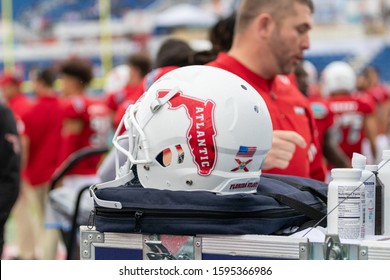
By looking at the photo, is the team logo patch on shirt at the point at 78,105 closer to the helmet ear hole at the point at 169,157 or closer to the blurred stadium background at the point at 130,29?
the helmet ear hole at the point at 169,157

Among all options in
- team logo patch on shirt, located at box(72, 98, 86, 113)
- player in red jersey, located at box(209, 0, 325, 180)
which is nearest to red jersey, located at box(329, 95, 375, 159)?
team logo patch on shirt, located at box(72, 98, 86, 113)

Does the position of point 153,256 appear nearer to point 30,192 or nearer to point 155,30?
point 30,192

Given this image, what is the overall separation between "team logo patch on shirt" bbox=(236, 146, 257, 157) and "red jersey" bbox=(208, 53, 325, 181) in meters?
0.68

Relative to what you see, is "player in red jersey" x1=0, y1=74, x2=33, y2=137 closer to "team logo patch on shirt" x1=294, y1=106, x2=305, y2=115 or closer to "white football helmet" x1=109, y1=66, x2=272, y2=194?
"team logo patch on shirt" x1=294, y1=106, x2=305, y2=115

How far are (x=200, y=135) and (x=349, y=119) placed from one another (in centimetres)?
500

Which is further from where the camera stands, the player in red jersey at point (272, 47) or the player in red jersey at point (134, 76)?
the player in red jersey at point (134, 76)

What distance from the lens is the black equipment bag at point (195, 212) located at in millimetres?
1832

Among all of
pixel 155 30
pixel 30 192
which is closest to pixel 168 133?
pixel 30 192

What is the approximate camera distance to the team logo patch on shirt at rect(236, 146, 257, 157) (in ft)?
6.33

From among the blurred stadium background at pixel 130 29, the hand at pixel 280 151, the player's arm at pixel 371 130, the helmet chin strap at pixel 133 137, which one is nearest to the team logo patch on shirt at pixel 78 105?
the player's arm at pixel 371 130

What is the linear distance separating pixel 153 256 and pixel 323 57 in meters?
19.8

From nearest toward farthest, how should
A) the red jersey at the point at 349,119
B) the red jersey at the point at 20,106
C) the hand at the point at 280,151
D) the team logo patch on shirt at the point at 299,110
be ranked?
the hand at the point at 280,151 < the team logo patch on shirt at the point at 299,110 < the red jersey at the point at 349,119 < the red jersey at the point at 20,106

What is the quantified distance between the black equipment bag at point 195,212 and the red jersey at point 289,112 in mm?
709
